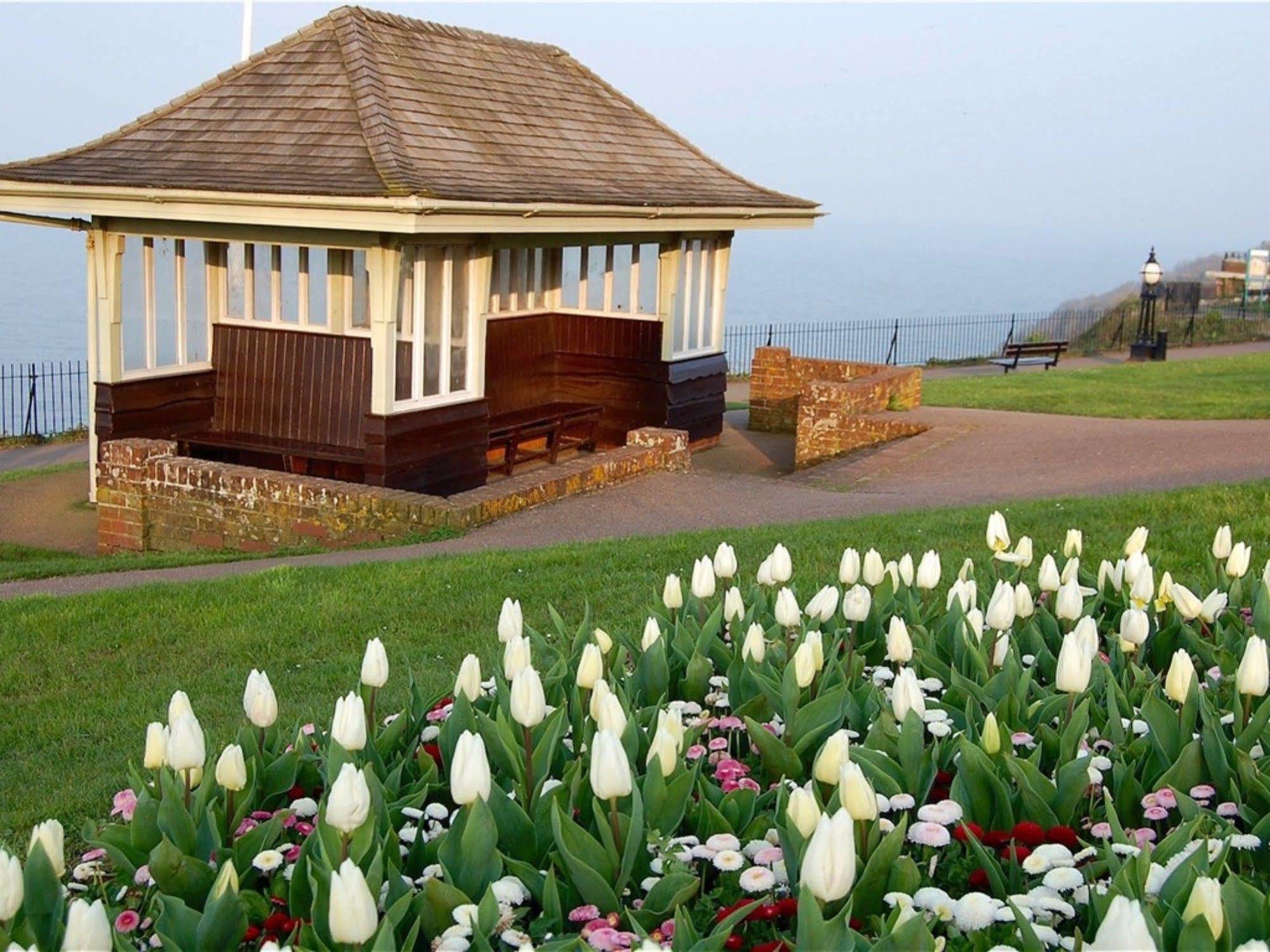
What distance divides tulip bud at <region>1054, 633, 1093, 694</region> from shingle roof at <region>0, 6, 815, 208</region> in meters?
10.2

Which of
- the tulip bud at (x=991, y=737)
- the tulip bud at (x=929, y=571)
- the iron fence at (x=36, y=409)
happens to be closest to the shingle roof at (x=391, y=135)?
the iron fence at (x=36, y=409)

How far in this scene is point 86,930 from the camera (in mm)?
2922

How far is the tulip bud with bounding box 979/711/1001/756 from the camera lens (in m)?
4.18

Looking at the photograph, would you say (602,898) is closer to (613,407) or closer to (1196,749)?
(1196,749)

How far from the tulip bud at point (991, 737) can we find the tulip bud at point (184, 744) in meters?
2.07

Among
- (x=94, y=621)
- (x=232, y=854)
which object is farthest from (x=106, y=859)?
(x=94, y=621)

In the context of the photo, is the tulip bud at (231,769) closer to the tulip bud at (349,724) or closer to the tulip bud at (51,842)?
the tulip bud at (349,724)

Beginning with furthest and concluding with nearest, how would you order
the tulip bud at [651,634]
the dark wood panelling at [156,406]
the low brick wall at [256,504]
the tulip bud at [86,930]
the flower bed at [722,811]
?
the dark wood panelling at [156,406]
the low brick wall at [256,504]
the tulip bud at [651,634]
the flower bed at [722,811]
the tulip bud at [86,930]

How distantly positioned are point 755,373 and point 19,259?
47191 mm

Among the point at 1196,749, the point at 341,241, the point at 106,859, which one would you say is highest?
the point at 341,241

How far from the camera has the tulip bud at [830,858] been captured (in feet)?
9.75

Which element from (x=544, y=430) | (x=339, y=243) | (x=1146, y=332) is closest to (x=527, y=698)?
(x=339, y=243)

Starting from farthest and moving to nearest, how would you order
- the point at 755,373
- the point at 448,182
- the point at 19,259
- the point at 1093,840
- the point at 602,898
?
the point at 19,259 < the point at 755,373 < the point at 448,182 < the point at 1093,840 < the point at 602,898

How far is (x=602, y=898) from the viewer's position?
11.7 feet
